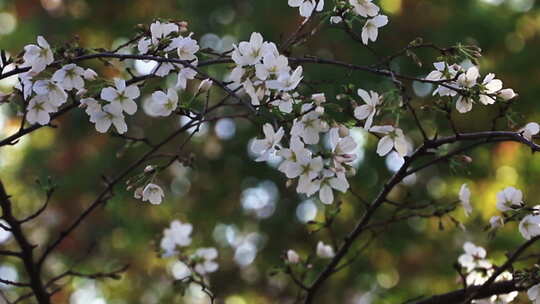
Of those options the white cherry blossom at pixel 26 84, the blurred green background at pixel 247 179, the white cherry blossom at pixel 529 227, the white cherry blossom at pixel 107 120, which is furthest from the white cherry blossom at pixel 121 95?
the blurred green background at pixel 247 179

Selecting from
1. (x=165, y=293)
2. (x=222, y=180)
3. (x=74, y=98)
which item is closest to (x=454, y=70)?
(x=74, y=98)

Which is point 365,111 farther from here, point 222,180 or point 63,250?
point 63,250

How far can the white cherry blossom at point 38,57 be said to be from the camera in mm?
1171

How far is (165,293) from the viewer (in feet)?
17.0

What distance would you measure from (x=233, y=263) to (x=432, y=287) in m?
1.33

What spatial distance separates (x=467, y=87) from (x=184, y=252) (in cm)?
90

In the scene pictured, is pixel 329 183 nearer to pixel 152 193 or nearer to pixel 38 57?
pixel 152 193

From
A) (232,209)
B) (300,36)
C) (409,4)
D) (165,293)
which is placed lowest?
(165,293)

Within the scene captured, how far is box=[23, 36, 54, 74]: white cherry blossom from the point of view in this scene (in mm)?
1171

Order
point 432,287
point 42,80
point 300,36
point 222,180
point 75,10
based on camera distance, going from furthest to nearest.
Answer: point 75,10 → point 222,180 → point 432,287 → point 300,36 → point 42,80

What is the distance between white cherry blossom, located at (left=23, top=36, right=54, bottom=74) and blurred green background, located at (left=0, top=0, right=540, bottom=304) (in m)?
2.96

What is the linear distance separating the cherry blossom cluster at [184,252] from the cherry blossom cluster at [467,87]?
2.57 ft

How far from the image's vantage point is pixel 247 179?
4.79 metres

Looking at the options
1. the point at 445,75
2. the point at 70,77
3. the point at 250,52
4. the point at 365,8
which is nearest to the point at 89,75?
the point at 70,77
